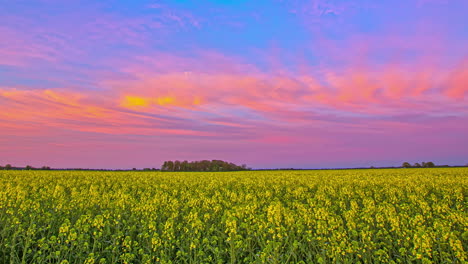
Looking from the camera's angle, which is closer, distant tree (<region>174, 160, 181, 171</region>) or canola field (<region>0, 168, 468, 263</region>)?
canola field (<region>0, 168, 468, 263</region>)

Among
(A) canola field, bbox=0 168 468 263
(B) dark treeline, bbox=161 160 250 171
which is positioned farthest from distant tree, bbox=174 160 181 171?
(A) canola field, bbox=0 168 468 263

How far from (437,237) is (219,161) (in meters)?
88.0

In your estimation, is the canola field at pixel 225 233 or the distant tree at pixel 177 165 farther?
the distant tree at pixel 177 165

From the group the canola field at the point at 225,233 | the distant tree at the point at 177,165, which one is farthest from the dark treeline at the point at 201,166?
the canola field at the point at 225,233

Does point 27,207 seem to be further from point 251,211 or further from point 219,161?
point 219,161

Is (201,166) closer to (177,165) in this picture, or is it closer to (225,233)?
(177,165)

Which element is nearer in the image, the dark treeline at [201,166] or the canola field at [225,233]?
the canola field at [225,233]

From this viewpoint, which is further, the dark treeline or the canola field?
the dark treeline

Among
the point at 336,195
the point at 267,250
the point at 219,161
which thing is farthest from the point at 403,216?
the point at 219,161

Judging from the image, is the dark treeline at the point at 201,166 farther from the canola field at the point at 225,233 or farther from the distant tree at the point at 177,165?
the canola field at the point at 225,233

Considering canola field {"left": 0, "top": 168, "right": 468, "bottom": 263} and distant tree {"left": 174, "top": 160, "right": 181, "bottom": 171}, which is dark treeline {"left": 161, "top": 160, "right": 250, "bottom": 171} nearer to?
distant tree {"left": 174, "top": 160, "right": 181, "bottom": 171}

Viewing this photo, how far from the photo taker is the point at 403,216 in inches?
400

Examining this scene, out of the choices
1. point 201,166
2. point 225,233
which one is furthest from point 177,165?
point 225,233

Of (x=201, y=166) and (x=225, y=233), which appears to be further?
(x=201, y=166)
